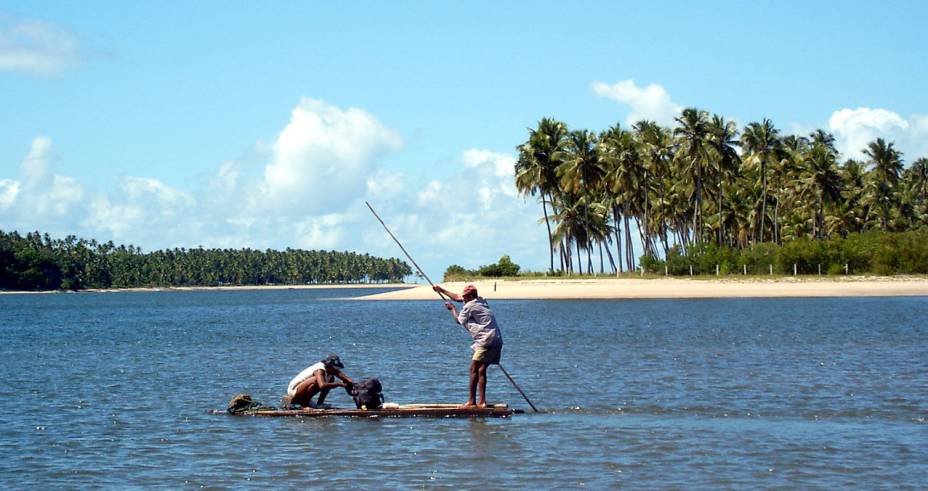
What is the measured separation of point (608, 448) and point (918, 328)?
25679 millimetres

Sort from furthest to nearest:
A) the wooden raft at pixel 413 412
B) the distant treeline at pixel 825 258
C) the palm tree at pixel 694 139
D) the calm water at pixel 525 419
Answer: the palm tree at pixel 694 139 → the distant treeline at pixel 825 258 → the wooden raft at pixel 413 412 → the calm water at pixel 525 419

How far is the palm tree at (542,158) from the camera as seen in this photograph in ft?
287

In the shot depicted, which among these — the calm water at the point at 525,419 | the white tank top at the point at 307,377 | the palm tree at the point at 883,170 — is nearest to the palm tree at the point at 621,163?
the palm tree at the point at 883,170

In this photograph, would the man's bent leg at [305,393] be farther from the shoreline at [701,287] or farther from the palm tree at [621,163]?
the palm tree at [621,163]

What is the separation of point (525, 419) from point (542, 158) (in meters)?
71.2

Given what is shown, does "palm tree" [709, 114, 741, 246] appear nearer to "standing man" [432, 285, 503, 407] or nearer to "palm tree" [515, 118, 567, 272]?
A: "palm tree" [515, 118, 567, 272]

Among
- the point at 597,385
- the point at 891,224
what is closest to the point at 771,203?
the point at 891,224

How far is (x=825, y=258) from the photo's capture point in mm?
72312

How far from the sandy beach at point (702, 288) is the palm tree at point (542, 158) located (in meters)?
12.8

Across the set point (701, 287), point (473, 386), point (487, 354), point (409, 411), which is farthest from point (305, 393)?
point (701, 287)

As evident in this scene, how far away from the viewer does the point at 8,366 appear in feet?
103

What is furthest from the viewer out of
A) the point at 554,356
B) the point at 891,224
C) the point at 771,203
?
the point at 771,203

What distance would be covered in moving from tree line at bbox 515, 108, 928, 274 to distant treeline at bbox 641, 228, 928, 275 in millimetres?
2468

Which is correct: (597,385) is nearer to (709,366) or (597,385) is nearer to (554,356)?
(709,366)
